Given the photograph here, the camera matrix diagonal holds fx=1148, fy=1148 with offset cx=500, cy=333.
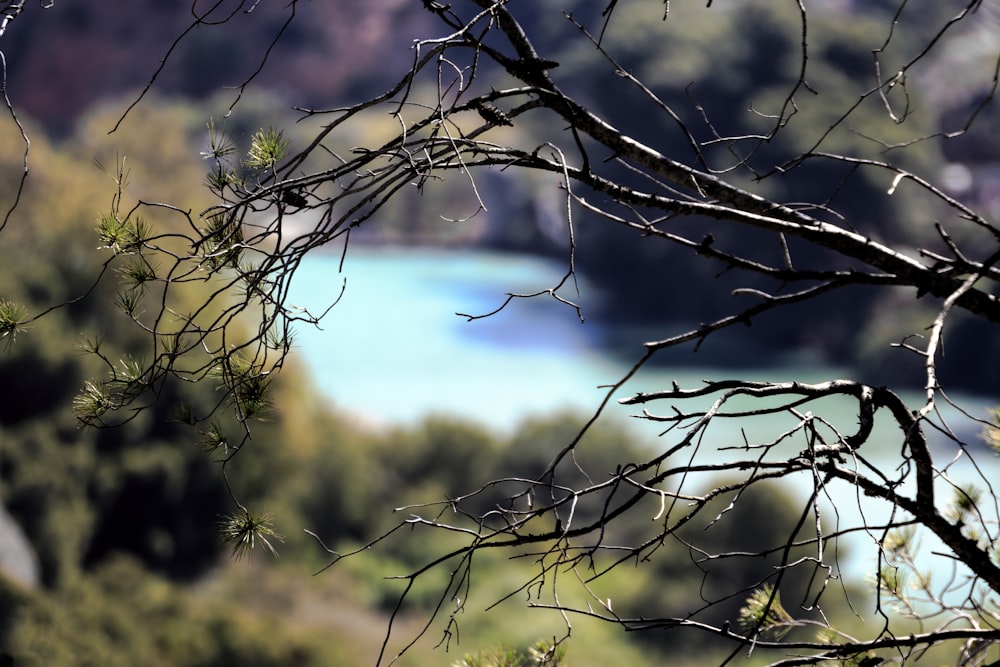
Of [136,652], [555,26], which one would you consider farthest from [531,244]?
[136,652]

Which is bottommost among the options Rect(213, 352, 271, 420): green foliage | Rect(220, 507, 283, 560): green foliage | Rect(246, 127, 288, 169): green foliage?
Rect(220, 507, 283, 560): green foliage

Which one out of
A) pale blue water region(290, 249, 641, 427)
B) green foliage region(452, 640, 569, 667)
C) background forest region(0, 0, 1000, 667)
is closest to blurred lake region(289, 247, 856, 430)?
pale blue water region(290, 249, 641, 427)

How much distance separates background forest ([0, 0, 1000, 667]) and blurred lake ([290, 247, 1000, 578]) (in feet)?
1.25

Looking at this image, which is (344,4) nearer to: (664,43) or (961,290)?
(664,43)

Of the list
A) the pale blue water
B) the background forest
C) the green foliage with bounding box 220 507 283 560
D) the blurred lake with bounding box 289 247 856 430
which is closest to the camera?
the green foliage with bounding box 220 507 283 560

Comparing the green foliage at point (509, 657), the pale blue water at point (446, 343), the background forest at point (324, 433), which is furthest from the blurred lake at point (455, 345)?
the green foliage at point (509, 657)

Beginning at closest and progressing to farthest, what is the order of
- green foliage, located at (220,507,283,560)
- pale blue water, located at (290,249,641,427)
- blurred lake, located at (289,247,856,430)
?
green foliage, located at (220,507,283,560), blurred lake, located at (289,247,856,430), pale blue water, located at (290,249,641,427)

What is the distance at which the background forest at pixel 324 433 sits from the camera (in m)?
8.91

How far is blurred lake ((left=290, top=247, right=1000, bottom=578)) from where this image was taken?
13664mm

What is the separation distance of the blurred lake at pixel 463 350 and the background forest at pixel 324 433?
38cm

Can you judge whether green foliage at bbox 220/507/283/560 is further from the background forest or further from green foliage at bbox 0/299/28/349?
the background forest

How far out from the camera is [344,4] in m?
20.5

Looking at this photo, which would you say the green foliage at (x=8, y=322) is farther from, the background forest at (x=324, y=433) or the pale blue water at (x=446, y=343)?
the pale blue water at (x=446, y=343)

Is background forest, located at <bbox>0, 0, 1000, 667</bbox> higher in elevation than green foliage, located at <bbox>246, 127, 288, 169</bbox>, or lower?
higher
